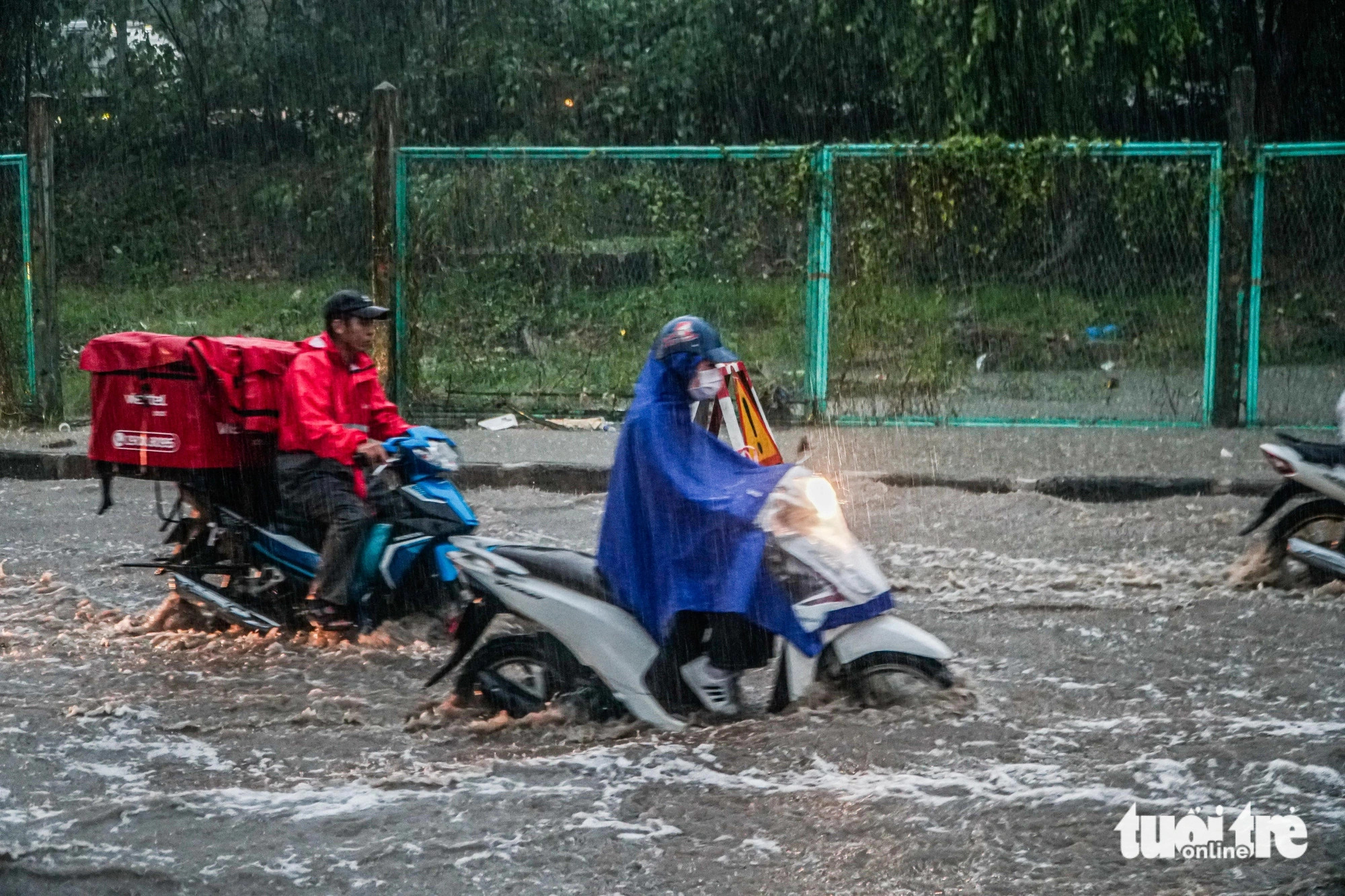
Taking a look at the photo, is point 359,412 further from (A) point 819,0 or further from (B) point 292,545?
(A) point 819,0

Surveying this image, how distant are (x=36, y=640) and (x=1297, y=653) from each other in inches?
201

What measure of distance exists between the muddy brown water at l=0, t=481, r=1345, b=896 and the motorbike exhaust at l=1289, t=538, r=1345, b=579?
0.16m

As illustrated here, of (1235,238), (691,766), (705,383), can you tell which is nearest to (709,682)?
(691,766)

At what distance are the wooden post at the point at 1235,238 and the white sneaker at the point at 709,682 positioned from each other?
291 inches

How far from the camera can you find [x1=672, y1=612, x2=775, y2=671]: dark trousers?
5070 millimetres

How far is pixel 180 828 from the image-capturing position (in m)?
4.41

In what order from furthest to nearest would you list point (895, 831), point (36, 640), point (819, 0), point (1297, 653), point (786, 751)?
point (819, 0) < point (36, 640) < point (1297, 653) < point (786, 751) < point (895, 831)

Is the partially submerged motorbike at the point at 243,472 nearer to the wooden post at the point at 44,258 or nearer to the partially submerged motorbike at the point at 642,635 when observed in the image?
the partially submerged motorbike at the point at 642,635

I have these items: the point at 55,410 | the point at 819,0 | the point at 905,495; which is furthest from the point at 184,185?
the point at 905,495

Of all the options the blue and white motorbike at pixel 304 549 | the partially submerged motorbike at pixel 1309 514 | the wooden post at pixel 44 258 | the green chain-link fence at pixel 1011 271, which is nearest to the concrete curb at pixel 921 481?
the wooden post at pixel 44 258

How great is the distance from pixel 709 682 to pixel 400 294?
278 inches

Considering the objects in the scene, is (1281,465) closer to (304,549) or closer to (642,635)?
(642,635)

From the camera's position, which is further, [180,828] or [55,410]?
[55,410]

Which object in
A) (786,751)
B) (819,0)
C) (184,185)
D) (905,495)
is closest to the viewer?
(786,751)
